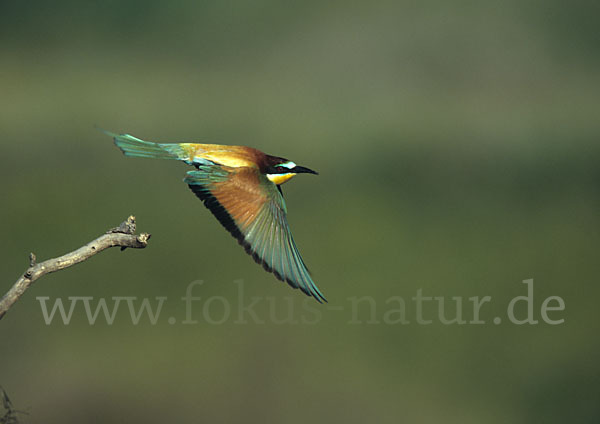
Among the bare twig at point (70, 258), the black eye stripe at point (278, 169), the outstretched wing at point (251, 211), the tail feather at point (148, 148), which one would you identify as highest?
the tail feather at point (148, 148)

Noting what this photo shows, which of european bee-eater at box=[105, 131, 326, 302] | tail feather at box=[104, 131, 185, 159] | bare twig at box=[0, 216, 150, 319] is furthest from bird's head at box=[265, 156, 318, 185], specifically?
bare twig at box=[0, 216, 150, 319]

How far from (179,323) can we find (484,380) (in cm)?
147

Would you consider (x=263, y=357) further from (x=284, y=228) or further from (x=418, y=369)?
(x=284, y=228)

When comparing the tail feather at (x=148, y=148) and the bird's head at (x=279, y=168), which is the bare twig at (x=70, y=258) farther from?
the bird's head at (x=279, y=168)

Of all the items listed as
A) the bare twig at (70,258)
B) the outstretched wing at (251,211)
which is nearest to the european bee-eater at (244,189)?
the outstretched wing at (251,211)

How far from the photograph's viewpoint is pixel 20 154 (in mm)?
6285

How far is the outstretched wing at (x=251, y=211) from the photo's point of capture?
1809 millimetres

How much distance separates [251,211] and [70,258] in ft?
1.61

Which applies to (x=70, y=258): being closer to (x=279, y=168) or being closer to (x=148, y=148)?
(x=148, y=148)

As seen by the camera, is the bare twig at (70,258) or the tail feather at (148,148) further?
the tail feather at (148,148)

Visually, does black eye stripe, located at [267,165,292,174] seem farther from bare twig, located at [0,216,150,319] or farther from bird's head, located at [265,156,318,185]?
bare twig, located at [0,216,150,319]

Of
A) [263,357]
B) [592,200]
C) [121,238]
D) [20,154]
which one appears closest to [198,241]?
[263,357]

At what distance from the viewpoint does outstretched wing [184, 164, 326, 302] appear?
5.93 ft

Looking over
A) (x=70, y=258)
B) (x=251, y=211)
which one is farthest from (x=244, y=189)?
(x=70, y=258)
